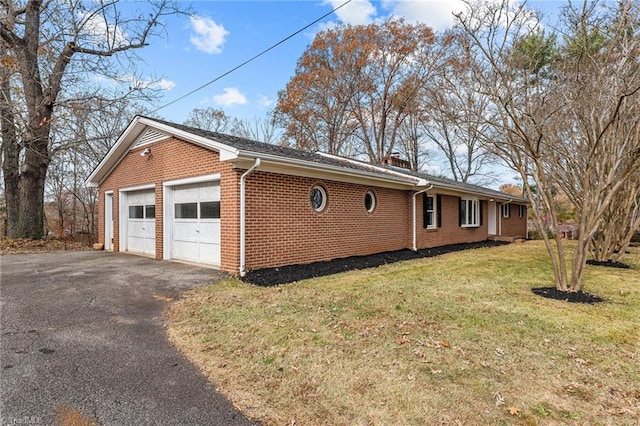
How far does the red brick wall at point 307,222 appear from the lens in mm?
7629

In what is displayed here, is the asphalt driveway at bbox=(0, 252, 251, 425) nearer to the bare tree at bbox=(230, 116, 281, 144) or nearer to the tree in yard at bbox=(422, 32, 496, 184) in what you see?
the tree in yard at bbox=(422, 32, 496, 184)

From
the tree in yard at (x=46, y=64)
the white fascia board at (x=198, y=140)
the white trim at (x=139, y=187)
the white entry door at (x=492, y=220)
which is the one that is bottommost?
the white entry door at (x=492, y=220)

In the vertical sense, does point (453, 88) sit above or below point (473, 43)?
below

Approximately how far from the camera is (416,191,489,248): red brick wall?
12.9 m

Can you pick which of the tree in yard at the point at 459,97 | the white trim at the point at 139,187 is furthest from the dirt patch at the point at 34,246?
the tree in yard at the point at 459,97

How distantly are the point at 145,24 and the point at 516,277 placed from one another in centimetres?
1445

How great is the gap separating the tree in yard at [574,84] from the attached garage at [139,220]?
9309mm

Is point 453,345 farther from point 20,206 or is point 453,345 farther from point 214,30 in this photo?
point 20,206

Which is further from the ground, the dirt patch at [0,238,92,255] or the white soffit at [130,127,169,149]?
the white soffit at [130,127,169,149]

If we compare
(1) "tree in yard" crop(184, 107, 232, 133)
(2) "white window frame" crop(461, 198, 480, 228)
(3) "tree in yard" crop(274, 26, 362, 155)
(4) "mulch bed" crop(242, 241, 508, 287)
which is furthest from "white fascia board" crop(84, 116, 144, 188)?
(1) "tree in yard" crop(184, 107, 232, 133)

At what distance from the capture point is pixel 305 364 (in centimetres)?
335

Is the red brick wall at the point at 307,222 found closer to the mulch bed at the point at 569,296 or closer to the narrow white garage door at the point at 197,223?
the narrow white garage door at the point at 197,223

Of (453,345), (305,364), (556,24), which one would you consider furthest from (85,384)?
(556,24)

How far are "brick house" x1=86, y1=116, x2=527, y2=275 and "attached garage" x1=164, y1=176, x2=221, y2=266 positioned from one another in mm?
25
